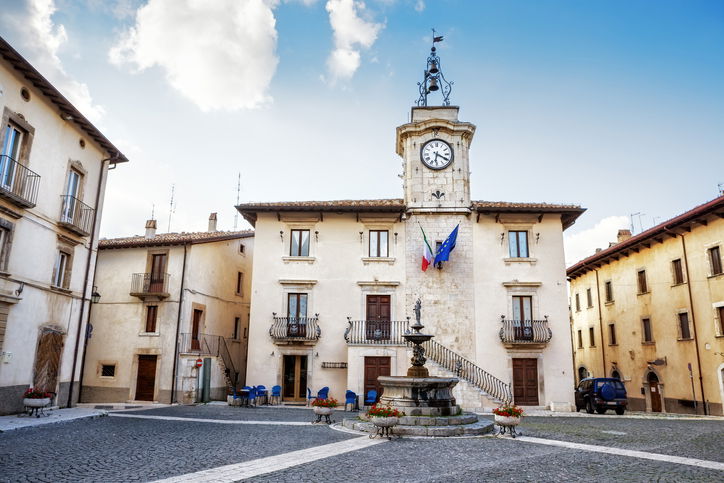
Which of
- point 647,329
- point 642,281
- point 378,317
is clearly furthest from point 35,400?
point 642,281

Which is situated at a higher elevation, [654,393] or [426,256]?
[426,256]

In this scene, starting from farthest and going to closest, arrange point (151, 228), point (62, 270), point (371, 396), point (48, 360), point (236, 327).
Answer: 1. point (151, 228)
2. point (236, 327)
3. point (371, 396)
4. point (62, 270)
5. point (48, 360)

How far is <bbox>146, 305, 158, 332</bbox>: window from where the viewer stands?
2333 cm

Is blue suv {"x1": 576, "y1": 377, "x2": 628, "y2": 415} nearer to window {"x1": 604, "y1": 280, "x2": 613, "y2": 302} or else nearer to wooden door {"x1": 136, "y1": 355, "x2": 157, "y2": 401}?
window {"x1": 604, "y1": 280, "x2": 613, "y2": 302}

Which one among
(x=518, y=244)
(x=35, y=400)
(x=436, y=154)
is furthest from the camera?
(x=436, y=154)

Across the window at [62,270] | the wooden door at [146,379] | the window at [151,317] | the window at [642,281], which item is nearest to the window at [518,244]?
the window at [642,281]

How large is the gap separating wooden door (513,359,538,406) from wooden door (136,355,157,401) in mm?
16033

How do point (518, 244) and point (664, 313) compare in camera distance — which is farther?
point (664, 313)

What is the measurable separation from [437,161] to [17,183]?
692 inches

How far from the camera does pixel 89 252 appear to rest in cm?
1906

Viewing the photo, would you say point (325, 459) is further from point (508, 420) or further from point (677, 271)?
point (677, 271)

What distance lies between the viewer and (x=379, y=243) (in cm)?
2458

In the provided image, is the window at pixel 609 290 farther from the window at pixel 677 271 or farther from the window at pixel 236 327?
the window at pixel 236 327

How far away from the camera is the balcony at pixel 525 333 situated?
22.6 metres
